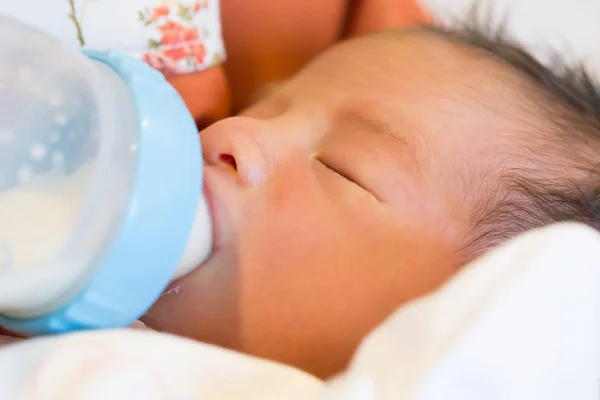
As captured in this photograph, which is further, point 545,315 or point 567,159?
point 567,159

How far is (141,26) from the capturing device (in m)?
0.84

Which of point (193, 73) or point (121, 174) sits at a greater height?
point (121, 174)

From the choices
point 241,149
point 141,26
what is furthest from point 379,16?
point 241,149

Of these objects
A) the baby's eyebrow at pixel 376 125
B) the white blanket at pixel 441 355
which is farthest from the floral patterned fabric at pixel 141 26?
the white blanket at pixel 441 355

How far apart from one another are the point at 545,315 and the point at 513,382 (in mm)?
60

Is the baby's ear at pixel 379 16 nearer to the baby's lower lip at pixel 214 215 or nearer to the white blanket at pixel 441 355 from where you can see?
the baby's lower lip at pixel 214 215

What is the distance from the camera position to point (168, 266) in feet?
1.88

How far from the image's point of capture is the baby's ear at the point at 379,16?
119 centimetres

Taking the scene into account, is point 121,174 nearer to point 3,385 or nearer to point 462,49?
point 3,385

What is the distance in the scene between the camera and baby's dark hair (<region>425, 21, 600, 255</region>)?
0.68 metres

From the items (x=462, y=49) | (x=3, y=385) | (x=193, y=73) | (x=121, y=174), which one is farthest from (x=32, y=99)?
(x=462, y=49)

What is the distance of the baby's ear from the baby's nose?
1.71 ft

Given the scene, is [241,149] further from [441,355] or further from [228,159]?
[441,355]

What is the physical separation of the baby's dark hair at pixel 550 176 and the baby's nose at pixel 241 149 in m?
0.24
